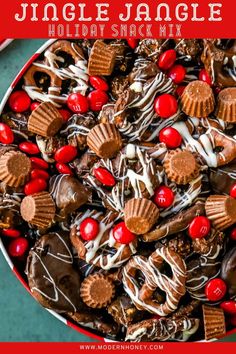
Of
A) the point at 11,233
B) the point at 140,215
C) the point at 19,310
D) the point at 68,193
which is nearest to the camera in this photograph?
the point at 140,215

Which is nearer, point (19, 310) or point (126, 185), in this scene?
point (126, 185)

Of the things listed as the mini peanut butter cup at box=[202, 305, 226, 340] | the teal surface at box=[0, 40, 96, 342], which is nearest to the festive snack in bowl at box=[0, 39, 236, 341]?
the mini peanut butter cup at box=[202, 305, 226, 340]

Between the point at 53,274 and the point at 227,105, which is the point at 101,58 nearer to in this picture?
the point at 227,105

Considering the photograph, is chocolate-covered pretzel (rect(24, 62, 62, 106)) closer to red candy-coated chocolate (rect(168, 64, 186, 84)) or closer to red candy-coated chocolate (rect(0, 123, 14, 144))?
red candy-coated chocolate (rect(0, 123, 14, 144))

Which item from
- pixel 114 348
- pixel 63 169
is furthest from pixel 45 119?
pixel 114 348

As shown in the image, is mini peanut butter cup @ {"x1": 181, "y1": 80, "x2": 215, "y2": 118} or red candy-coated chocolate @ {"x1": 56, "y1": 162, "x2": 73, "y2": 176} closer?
mini peanut butter cup @ {"x1": 181, "y1": 80, "x2": 215, "y2": 118}
